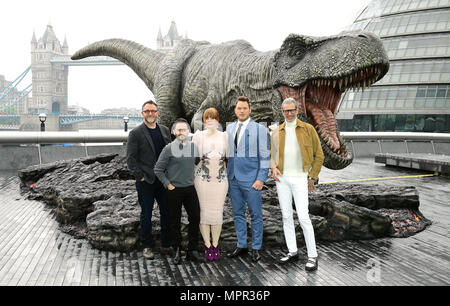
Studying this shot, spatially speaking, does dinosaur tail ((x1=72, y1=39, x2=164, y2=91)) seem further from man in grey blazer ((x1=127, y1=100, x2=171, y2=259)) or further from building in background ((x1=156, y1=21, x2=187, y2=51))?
building in background ((x1=156, y1=21, x2=187, y2=51))

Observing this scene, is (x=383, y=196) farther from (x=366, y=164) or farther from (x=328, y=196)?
(x=366, y=164)

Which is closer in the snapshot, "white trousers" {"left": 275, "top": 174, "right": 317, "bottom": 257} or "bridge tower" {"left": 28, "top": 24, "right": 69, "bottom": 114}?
"white trousers" {"left": 275, "top": 174, "right": 317, "bottom": 257}

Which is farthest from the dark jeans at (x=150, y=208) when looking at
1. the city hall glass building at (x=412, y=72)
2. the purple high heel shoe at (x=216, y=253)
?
the city hall glass building at (x=412, y=72)

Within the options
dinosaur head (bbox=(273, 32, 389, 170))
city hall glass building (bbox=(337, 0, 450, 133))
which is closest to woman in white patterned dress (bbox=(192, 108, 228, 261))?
dinosaur head (bbox=(273, 32, 389, 170))

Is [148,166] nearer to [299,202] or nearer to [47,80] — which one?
[299,202]

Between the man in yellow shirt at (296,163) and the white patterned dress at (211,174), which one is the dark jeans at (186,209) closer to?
the white patterned dress at (211,174)

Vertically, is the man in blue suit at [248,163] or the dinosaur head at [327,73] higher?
the dinosaur head at [327,73]

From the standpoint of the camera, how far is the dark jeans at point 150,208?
3508 millimetres

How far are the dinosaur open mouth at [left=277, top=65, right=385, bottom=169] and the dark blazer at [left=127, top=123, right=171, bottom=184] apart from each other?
1.45m

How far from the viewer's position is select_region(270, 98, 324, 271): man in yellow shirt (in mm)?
3262

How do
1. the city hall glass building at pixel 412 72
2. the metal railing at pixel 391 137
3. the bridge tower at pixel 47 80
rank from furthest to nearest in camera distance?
1. the bridge tower at pixel 47 80
2. the city hall glass building at pixel 412 72
3. the metal railing at pixel 391 137

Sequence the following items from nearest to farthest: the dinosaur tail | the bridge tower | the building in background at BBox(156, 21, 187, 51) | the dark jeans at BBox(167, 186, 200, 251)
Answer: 1. the dark jeans at BBox(167, 186, 200, 251)
2. the dinosaur tail
3. the bridge tower
4. the building in background at BBox(156, 21, 187, 51)
